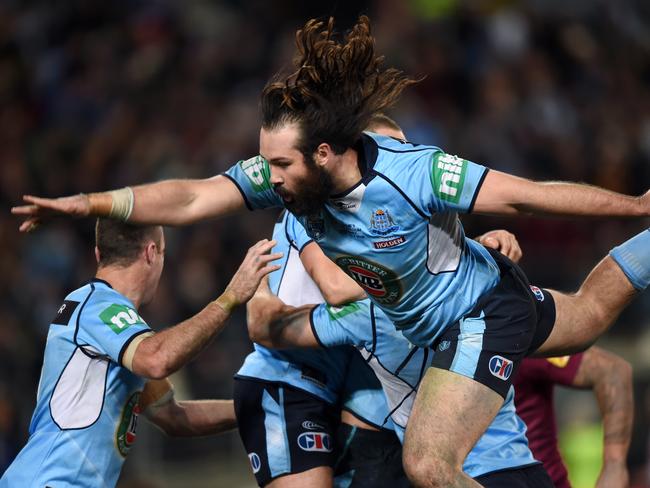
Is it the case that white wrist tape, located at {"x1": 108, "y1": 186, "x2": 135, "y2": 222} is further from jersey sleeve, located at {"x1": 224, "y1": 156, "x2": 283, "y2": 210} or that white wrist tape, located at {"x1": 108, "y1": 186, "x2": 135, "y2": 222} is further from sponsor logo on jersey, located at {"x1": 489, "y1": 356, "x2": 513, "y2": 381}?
sponsor logo on jersey, located at {"x1": 489, "y1": 356, "x2": 513, "y2": 381}

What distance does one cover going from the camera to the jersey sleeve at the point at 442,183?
193 inches

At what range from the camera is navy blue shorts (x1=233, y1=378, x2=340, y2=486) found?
5.82 meters

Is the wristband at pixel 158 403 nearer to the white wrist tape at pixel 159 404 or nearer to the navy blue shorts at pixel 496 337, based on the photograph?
the white wrist tape at pixel 159 404

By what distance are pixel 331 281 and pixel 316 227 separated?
416 millimetres

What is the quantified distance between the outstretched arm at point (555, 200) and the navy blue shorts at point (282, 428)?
1.50m

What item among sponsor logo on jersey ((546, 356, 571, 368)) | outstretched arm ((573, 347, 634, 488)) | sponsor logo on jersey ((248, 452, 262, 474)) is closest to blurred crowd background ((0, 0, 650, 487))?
outstretched arm ((573, 347, 634, 488))

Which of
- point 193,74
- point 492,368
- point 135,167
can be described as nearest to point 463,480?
point 492,368

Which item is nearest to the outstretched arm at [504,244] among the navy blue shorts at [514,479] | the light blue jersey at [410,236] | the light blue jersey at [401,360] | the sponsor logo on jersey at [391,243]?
the light blue jersey at [410,236]

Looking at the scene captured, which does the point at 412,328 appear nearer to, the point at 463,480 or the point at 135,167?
the point at 463,480

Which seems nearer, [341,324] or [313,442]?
[341,324]

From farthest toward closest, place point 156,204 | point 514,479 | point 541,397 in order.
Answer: point 541,397, point 514,479, point 156,204

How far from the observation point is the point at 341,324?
554 cm

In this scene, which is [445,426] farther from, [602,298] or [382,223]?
[602,298]

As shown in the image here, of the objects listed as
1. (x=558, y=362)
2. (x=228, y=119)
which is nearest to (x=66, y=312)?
(x=558, y=362)
